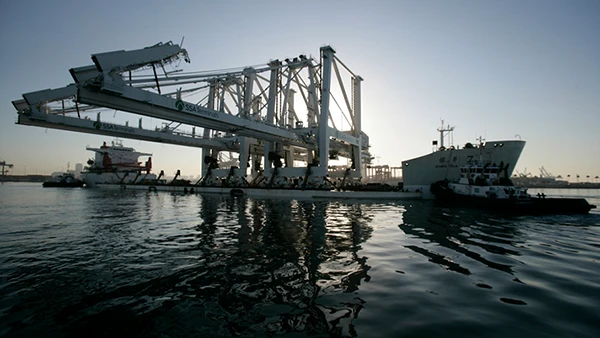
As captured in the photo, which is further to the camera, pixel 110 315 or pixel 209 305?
pixel 209 305

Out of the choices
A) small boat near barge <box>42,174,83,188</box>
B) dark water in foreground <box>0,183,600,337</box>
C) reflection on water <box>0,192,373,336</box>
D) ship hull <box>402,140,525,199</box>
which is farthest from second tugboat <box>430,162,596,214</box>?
small boat near barge <box>42,174,83,188</box>

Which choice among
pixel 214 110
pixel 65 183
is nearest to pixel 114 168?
pixel 65 183

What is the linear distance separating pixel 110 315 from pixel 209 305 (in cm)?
142

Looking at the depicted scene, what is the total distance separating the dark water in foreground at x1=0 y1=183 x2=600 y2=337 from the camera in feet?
12.4

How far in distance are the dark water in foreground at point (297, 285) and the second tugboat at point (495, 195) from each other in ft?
33.9

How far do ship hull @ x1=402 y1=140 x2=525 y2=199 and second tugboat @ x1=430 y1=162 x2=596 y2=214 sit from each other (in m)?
1.18

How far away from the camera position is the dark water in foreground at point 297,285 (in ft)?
12.4

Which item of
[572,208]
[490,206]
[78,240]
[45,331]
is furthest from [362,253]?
[572,208]

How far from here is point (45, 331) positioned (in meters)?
3.60

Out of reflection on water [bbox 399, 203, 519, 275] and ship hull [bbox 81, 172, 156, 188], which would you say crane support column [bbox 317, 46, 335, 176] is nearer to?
reflection on water [bbox 399, 203, 519, 275]

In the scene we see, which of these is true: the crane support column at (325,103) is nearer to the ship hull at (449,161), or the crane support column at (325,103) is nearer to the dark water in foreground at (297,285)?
the ship hull at (449,161)

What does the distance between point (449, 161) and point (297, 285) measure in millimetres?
29383

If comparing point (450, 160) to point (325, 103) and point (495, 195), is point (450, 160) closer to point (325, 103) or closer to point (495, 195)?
point (495, 195)

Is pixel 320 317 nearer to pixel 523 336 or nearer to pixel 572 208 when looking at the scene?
pixel 523 336
